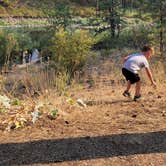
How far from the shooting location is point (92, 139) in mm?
6551

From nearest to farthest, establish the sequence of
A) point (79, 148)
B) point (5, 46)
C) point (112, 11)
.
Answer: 1. point (79, 148)
2. point (5, 46)
3. point (112, 11)

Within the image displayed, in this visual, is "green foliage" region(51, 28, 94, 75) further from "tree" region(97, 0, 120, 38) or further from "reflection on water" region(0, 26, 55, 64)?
"tree" region(97, 0, 120, 38)

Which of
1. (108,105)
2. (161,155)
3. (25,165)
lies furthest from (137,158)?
(108,105)

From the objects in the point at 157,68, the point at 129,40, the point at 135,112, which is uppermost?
the point at 135,112

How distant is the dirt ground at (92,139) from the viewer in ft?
19.5

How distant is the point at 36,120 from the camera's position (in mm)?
7355

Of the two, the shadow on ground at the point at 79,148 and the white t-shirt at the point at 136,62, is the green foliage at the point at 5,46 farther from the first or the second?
the shadow on ground at the point at 79,148

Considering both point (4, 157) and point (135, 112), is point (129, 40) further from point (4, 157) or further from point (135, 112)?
point (4, 157)

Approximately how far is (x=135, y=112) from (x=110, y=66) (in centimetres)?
1072

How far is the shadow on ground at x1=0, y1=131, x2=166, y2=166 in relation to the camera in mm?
6012

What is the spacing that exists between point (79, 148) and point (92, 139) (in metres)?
0.33

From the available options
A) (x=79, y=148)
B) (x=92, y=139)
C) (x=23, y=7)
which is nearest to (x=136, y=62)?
(x=92, y=139)

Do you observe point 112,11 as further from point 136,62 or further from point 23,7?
point 23,7

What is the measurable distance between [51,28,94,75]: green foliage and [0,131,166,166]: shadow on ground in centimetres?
940
